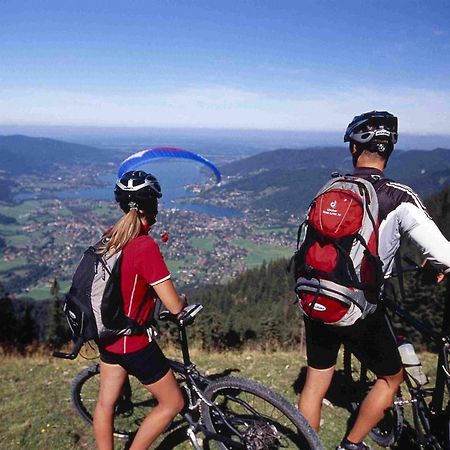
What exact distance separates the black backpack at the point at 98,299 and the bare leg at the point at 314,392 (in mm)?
1502

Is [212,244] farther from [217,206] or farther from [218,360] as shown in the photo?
[218,360]

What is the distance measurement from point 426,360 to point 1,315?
32049 millimetres

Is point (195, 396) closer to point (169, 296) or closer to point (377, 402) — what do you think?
point (169, 296)

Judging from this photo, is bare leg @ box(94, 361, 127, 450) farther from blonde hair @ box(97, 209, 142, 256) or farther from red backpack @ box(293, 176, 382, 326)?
red backpack @ box(293, 176, 382, 326)

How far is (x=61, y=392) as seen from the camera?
18.1 ft

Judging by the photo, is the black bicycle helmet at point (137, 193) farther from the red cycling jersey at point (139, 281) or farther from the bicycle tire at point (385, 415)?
the bicycle tire at point (385, 415)

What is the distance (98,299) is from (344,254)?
1.79 metres

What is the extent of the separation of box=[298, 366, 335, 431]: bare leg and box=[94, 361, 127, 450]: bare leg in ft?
5.02

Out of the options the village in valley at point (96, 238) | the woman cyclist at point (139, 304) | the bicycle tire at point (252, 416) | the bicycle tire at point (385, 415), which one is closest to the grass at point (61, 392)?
the bicycle tire at point (385, 415)

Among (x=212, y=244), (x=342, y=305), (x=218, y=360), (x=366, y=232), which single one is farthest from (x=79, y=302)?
(x=212, y=244)

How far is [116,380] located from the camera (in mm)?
3193

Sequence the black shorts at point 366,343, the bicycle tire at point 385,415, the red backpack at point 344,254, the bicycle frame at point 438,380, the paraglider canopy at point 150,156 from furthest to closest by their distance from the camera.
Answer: the paraglider canopy at point 150,156
the bicycle tire at point 385,415
the bicycle frame at point 438,380
the black shorts at point 366,343
the red backpack at point 344,254

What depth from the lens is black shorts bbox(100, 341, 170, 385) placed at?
9.95 feet

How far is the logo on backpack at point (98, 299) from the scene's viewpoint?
2840mm
